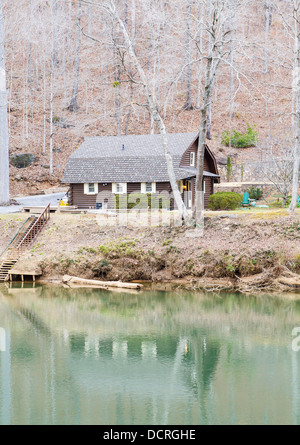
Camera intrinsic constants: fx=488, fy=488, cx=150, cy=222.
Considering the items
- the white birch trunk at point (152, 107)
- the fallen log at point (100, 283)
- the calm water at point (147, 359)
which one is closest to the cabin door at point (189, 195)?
the white birch trunk at point (152, 107)

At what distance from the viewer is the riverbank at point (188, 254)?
21391mm

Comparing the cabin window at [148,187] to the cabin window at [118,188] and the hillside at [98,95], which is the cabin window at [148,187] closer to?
the cabin window at [118,188]

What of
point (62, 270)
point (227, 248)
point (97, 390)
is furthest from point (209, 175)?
point (97, 390)

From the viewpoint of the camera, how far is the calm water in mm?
10070

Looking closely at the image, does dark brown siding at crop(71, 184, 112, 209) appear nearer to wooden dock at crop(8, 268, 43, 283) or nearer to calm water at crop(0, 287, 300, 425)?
wooden dock at crop(8, 268, 43, 283)

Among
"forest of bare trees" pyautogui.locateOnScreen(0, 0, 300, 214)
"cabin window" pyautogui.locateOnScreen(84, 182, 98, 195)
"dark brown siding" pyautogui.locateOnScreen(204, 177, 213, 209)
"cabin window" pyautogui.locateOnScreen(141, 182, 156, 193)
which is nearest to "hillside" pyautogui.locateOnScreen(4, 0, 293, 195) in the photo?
"forest of bare trees" pyautogui.locateOnScreen(0, 0, 300, 214)

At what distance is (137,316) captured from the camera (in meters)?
17.9

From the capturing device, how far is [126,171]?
32250 mm

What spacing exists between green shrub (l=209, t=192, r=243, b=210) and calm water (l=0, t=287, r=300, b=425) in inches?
456

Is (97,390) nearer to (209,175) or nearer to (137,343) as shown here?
(137,343)

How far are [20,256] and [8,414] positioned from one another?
14175mm

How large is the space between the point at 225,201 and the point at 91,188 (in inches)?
350

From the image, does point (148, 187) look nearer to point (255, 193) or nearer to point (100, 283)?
point (255, 193)

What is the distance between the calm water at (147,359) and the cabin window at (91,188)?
1266cm
